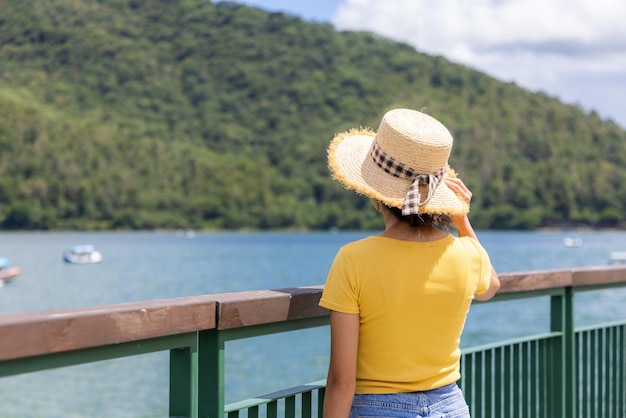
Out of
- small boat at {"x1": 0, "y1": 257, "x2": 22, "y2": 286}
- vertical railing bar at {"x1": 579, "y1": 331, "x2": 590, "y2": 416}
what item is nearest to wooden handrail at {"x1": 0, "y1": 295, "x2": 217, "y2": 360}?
vertical railing bar at {"x1": 579, "y1": 331, "x2": 590, "y2": 416}

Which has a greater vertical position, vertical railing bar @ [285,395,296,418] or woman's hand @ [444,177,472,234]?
woman's hand @ [444,177,472,234]

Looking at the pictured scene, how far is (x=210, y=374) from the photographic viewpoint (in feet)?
7.06

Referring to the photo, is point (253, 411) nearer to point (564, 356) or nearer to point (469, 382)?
point (469, 382)

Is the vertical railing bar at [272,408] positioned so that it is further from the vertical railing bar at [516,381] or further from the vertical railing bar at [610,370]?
the vertical railing bar at [610,370]

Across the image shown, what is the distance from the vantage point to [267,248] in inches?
4761

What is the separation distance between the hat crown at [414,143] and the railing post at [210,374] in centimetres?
63

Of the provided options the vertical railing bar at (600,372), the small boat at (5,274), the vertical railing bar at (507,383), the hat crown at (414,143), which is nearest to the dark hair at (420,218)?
the hat crown at (414,143)

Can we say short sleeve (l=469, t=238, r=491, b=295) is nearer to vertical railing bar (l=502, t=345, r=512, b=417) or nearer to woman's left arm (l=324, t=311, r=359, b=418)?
woman's left arm (l=324, t=311, r=359, b=418)

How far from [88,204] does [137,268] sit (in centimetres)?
5909

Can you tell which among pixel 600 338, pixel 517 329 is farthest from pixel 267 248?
pixel 600 338

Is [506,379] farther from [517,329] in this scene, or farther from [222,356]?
[517,329]

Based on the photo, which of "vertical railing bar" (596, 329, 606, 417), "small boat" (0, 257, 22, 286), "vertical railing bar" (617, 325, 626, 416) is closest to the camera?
"vertical railing bar" (596, 329, 606, 417)

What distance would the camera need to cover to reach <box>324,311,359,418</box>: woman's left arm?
209 cm

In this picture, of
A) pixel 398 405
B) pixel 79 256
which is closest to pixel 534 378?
pixel 398 405
